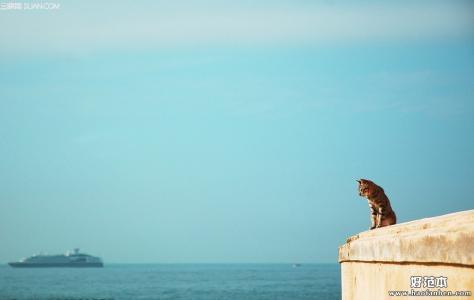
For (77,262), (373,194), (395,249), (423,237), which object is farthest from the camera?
(77,262)

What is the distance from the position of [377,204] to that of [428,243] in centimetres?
335

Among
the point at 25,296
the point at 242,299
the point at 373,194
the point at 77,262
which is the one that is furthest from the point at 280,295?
the point at 77,262

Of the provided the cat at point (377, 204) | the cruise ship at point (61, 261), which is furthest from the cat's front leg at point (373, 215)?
the cruise ship at point (61, 261)

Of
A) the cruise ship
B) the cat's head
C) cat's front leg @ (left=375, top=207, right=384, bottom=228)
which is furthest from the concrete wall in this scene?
the cruise ship

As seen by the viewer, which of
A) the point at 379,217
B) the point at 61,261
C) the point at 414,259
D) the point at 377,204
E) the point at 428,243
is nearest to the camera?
the point at 428,243

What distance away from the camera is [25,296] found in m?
59.2

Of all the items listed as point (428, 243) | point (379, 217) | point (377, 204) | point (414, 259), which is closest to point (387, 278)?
point (414, 259)

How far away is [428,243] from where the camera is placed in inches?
136

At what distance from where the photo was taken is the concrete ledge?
3105 millimetres

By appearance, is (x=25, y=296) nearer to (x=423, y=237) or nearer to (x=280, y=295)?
(x=280, y=295)

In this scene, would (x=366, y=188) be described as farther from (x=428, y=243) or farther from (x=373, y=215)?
(x=428, y=243)

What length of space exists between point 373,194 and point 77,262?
11867cm

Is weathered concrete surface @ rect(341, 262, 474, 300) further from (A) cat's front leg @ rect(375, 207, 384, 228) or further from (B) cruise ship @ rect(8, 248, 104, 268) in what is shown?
(B) cruise ship @ rect(8, 248, 104, 268)

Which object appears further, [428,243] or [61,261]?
[61,261]
